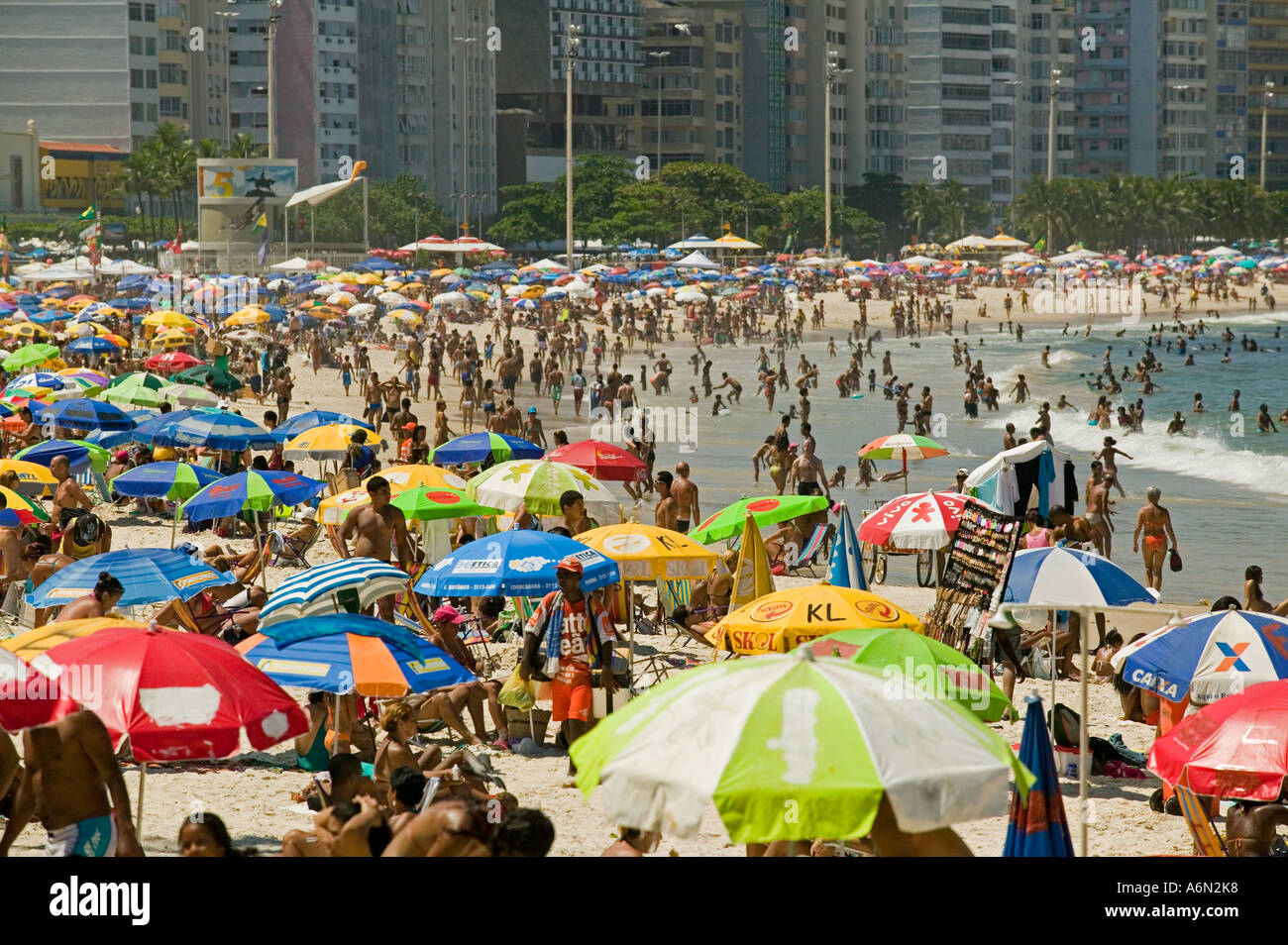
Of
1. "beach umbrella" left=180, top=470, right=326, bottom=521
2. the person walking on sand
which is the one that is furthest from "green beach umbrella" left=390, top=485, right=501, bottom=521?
the person walking on sand

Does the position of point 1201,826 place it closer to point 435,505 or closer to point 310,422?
point 435,505

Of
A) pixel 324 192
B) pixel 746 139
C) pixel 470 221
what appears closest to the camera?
pixel 324 192

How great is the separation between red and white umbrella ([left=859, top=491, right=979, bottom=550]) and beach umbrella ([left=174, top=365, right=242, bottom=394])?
1746cm

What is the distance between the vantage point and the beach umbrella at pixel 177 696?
705cm

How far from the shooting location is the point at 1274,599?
62.7ft

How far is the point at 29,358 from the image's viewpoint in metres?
29.1

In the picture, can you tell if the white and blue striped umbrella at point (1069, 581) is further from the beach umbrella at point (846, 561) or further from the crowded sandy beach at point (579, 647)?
the beach umbrella at point (846, 561)

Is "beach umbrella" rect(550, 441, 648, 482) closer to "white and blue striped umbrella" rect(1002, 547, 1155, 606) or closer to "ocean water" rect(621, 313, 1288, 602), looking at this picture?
"ocean water" rect(621, 313, 1288, 602)

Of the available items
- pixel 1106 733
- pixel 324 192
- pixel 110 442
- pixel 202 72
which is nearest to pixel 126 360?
pixel 110 442

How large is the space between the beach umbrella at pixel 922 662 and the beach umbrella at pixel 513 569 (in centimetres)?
242

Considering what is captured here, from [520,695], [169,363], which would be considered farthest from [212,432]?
[169,363]

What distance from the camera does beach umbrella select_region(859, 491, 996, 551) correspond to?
14375mm
